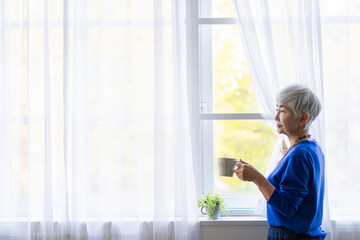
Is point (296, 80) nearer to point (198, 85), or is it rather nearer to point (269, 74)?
point (269, 74)

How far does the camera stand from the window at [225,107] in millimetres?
2494

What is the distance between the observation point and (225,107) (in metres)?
2.53

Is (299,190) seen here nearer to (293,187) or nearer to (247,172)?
(293,187)

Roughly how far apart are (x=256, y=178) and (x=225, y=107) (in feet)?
2.38

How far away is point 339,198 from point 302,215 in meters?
0.62

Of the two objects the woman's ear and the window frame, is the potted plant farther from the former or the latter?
the woman's ear

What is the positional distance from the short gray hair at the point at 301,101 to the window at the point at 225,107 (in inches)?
22.9

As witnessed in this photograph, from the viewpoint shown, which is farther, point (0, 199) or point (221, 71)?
point (221, 71)

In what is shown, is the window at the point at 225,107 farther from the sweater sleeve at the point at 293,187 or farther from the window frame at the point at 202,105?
the sweater sleeve at the point at 293,187

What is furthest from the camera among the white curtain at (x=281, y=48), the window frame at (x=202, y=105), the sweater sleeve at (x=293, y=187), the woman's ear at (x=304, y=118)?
the window frame at (x=202, y=105)

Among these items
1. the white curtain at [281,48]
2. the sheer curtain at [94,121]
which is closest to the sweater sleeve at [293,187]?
the white curtain at [281,48]

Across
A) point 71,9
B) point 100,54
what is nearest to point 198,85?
point 100,54

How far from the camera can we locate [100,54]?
93.0 inches

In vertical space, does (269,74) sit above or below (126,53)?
below
